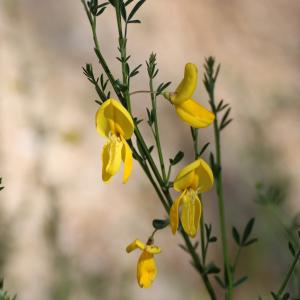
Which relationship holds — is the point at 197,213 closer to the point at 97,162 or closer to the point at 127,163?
the point at 127,163

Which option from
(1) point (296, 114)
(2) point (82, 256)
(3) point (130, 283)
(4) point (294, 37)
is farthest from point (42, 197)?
(4) point (294, 37)

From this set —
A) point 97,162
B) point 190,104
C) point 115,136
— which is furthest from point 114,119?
point 97,162

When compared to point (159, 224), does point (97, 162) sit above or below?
above

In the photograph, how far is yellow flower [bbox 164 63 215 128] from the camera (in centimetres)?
157

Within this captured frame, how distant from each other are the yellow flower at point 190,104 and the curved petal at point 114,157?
0.49ft

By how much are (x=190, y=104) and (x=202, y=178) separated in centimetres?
20

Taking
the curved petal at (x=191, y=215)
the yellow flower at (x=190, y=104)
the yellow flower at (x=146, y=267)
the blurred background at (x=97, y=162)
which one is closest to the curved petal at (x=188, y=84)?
the yellow flower at (x=190, y=104)

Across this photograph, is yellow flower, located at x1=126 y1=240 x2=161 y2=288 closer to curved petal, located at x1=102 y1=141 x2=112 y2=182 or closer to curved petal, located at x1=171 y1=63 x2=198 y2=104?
curved petal, located at x1=102 y1=141 x2=112 y2=182

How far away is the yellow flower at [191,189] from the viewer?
5.23 ft

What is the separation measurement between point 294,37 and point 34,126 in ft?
13.3

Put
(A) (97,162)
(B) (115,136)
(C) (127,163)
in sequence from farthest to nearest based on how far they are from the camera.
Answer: (A) (97,162) < (B) (115,136) < (C) (127,163)

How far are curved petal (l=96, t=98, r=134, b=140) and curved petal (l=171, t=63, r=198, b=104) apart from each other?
0.12 m

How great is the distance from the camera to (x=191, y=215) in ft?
5.25

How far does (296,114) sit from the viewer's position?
23.4ft
